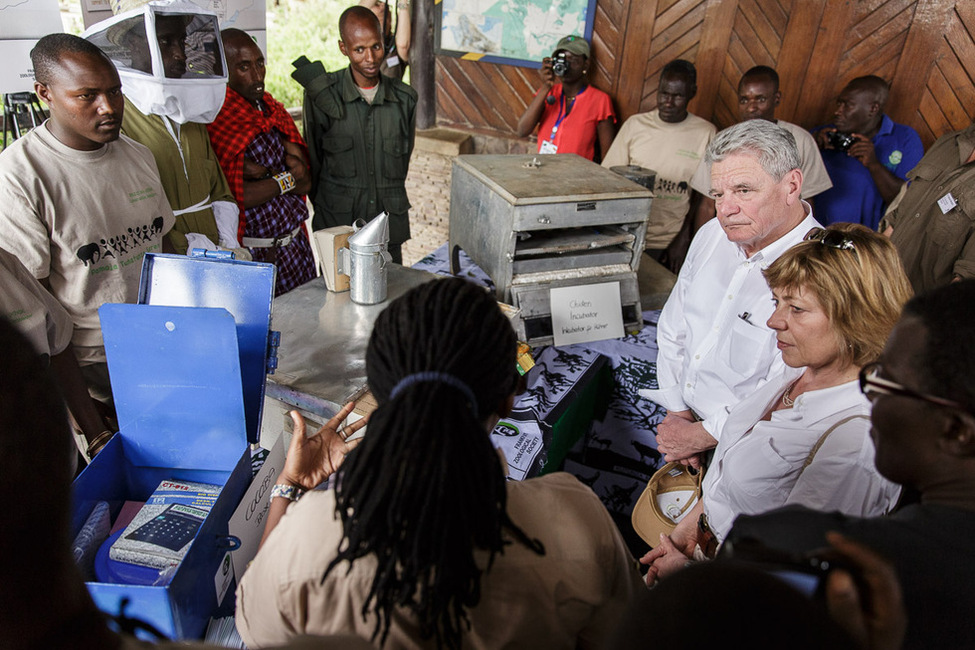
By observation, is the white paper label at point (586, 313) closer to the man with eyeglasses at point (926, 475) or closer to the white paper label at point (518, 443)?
the white paper label at point (518, 443)

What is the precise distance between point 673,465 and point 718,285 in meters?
0.63

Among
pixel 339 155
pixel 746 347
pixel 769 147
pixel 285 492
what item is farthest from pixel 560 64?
pixel 285 492

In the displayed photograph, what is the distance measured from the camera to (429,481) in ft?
2.31

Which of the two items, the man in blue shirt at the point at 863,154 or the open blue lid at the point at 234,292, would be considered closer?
the open blue lid at the point at 234,292

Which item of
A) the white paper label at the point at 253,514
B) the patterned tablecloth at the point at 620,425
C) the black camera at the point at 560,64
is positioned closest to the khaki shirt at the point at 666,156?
the black camera at the point at 560,64

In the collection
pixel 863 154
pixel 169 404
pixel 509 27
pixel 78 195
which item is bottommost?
pixel 169 404

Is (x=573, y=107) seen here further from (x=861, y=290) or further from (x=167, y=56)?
(x=861, y=290)

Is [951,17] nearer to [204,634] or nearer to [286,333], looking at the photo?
[286,333]

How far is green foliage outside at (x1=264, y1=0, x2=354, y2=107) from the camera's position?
19.0 ft

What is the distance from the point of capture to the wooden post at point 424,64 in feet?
14.9

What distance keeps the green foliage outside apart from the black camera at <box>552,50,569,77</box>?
3072 mm

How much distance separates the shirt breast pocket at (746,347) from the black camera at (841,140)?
6.21 ft

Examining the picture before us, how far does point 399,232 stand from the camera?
3.66 metres

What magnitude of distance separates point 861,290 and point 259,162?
2.59 m
